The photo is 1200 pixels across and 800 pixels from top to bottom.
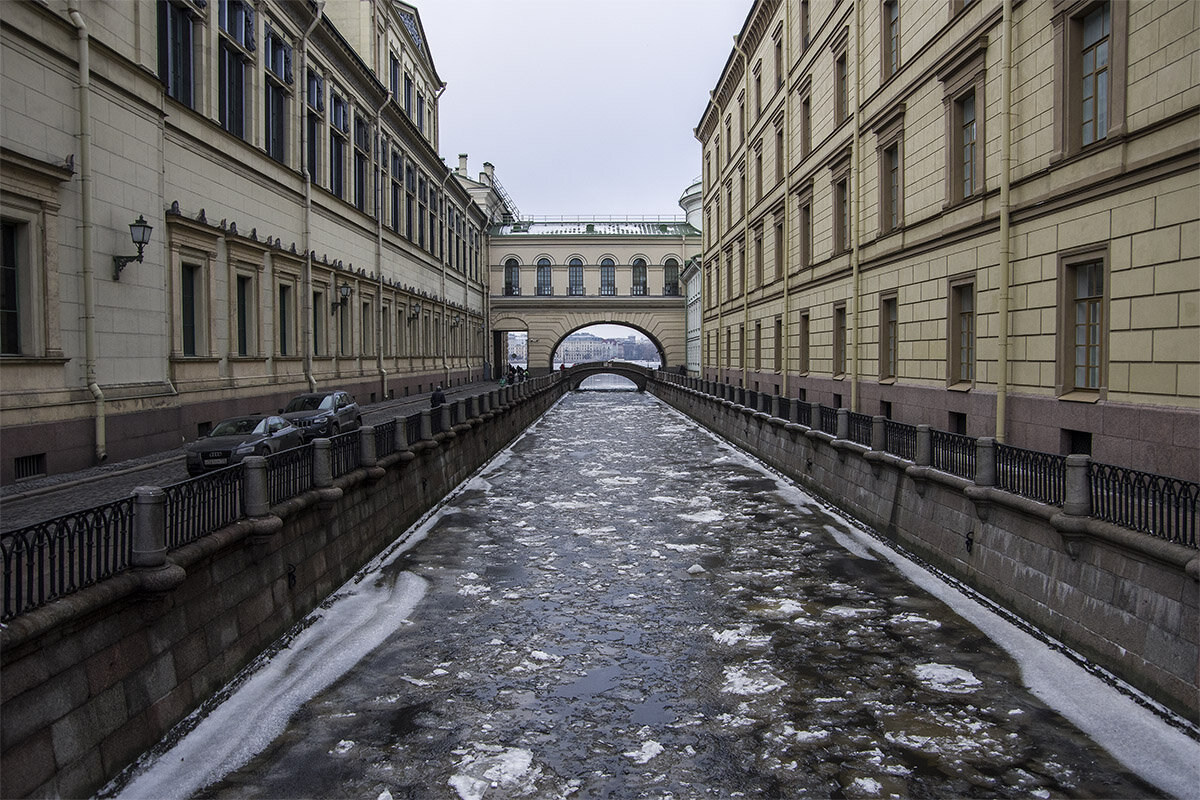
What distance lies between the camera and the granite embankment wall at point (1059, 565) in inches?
285

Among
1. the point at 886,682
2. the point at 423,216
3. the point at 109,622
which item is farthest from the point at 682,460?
the point at 423,216

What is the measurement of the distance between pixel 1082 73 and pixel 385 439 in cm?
1209

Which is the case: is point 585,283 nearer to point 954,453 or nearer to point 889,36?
point 889,36

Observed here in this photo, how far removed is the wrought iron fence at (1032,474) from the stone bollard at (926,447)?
6.24ft

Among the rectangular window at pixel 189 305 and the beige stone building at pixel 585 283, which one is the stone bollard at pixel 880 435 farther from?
the beige stone building at pixel 585 283

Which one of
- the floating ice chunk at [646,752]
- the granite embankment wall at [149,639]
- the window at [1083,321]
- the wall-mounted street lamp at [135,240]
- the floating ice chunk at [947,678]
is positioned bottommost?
the floating ice chunk at [646,752]

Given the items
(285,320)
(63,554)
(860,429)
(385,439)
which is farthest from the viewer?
(285,320)

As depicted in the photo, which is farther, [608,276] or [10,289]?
[608,276]

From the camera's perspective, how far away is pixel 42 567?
596cm

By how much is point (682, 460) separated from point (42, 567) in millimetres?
21028

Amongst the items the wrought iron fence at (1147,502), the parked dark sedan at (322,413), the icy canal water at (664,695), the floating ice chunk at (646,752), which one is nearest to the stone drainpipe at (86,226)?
the parked dark sedan at (322,413)

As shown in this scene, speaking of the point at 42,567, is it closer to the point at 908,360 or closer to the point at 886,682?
the point at 886,682

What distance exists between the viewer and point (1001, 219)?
14.0 m

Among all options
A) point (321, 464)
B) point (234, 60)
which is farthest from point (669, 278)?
point (321, 464)
